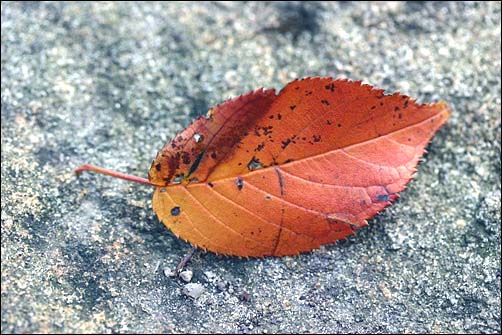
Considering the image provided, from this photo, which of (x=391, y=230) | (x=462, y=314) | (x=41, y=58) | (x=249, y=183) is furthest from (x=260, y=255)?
(x=41, y=58)

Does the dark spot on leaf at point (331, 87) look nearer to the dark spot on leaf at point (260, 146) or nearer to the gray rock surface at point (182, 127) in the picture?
the dark spot on leaf at point (260, 146)

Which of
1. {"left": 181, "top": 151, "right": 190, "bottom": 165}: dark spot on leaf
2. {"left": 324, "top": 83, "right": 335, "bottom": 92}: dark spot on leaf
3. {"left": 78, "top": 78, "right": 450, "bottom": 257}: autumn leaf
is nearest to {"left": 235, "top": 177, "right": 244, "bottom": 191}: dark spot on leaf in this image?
{"left": 78, "top": 78, "right": 450, "bottom": 257}: autumn leaf

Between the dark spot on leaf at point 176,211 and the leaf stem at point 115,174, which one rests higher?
the leaf stem at point 115,174

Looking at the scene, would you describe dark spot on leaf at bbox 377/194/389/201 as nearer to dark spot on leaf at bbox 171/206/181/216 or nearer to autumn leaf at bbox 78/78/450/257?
autumn leaf at bbox 78/78/450/257

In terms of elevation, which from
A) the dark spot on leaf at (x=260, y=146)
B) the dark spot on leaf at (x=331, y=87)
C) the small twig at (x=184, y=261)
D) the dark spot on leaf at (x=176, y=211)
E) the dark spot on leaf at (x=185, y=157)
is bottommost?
the small twig at (x=184, y=261)

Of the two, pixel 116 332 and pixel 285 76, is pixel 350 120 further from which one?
pixel 116 332

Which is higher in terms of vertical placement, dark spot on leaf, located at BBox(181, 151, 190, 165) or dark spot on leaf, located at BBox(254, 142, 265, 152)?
dark spot on leaf, located at BBox(254, 142, 265, 152)

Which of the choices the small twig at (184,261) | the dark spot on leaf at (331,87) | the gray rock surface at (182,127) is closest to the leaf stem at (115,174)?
the gray rock surface at (182,127)
